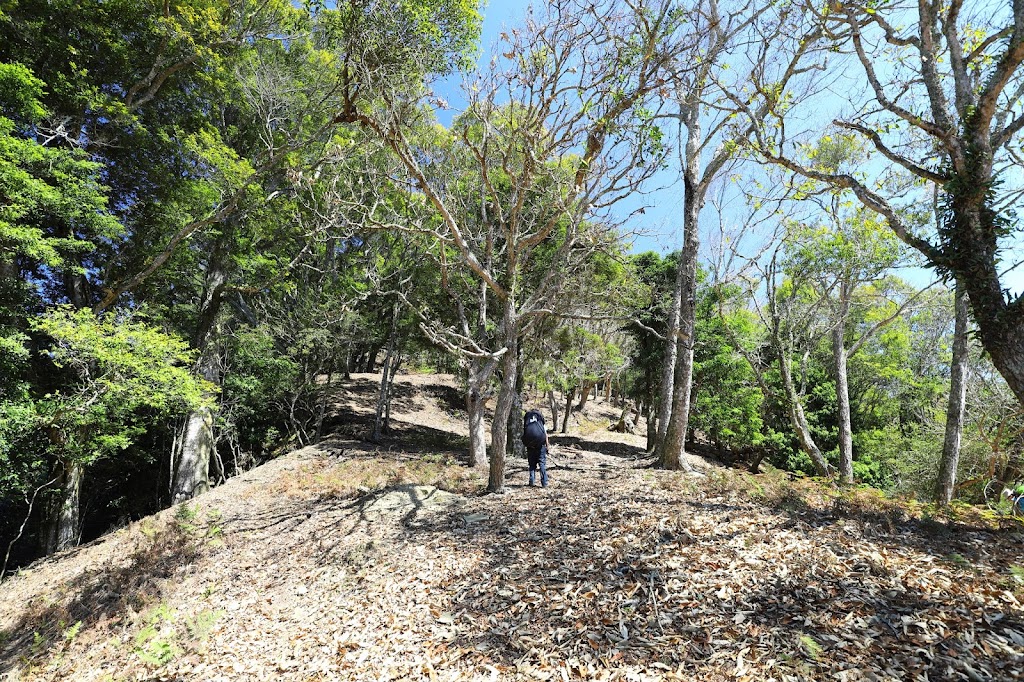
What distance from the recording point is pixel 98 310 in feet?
36.8

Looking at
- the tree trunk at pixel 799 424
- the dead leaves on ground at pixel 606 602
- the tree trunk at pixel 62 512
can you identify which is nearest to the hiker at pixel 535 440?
the dead leaves on ground at pixel 606 602

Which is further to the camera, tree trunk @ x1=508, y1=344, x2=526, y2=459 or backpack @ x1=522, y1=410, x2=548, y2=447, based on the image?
tree trunk @ x1=508, y1=344, x2=526, y2=459

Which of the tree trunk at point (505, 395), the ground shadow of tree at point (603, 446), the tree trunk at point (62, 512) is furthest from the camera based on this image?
the ground shadow of tree at point (603, 446)

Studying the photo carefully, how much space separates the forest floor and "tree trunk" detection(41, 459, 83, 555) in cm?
325

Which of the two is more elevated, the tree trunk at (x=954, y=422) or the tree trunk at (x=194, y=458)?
the tree trunk at (x=954, y=422)

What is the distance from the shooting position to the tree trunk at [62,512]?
446 inches

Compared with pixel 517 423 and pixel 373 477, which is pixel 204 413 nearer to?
pixel 373 477

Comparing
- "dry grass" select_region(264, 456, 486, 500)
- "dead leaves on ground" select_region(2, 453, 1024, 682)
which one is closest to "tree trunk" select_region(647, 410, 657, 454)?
"dry grass" select_region(264, 456, 486, 500)

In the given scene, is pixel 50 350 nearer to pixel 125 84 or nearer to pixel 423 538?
pixel 125 84

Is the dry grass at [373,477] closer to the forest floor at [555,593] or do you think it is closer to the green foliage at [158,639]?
the forest floor at [555,593]

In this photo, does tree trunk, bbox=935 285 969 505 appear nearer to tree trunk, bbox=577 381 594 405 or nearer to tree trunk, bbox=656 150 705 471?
tree trunk, bbox=656 150 705 471

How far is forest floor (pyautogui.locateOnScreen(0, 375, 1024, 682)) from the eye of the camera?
3.24 m

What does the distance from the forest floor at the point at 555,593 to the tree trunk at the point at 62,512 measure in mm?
3253

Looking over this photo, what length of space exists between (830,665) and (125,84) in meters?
17.7
